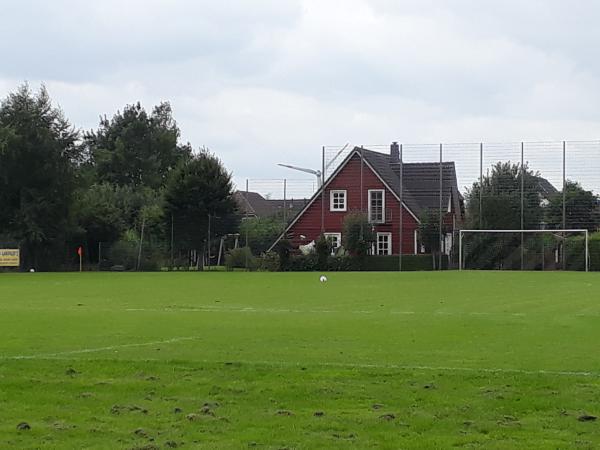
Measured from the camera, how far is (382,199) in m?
60.2

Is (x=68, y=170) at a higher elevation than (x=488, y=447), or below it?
higher

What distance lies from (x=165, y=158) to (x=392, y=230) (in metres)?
48.2

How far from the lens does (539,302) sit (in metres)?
21.9

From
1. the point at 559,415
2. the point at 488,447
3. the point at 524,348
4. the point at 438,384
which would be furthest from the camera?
the point at 524,348

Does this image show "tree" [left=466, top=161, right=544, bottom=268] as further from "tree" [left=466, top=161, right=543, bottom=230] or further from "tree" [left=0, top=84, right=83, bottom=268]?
"tree" [left=0, top=84, right=83, bottom=268]

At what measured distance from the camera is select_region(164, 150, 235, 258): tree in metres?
57.9

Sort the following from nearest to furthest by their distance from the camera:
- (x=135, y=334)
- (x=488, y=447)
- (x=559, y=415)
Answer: (x=488, y=447) → (x=559, y=415) → (x=135, y=334)

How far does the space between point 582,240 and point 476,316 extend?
117 feet

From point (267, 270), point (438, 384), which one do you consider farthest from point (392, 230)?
point (438, 384)

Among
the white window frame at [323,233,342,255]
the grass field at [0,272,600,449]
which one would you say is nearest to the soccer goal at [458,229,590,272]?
the white window frame at [323,233,342,255]

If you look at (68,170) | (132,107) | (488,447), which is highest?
(132,107)

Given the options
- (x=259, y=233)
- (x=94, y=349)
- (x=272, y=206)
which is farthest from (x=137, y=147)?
(x=94, y=349)

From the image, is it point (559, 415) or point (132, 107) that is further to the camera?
point (132, 107)

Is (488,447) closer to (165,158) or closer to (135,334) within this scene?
(135,334)
